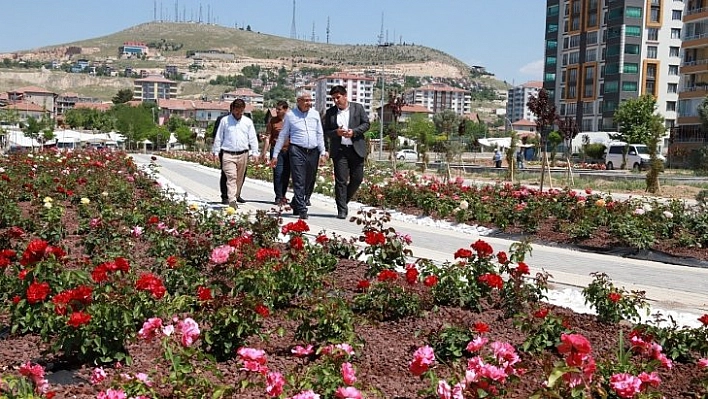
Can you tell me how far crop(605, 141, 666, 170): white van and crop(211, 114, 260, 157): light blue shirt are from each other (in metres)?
36.3

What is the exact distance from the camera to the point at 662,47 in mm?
81438

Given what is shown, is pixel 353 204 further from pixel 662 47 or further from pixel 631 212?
pixel 662 47

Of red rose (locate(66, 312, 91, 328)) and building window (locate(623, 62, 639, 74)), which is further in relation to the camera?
building window (locate(623, 62, 639, 74))

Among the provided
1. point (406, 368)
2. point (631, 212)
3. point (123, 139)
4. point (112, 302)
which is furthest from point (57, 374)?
point (123, 139)

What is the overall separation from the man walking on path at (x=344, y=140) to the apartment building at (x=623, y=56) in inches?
2913

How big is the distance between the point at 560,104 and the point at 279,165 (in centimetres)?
8314

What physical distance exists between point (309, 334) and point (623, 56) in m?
81.4

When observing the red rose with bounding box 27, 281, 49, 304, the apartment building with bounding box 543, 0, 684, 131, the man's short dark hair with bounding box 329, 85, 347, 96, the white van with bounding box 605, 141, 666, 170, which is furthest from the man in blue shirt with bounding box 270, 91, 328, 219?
the apartment building with bounding box 543, 0, 684, 131

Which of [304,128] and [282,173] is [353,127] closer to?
[304,128]

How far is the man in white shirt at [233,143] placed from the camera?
11866 mm

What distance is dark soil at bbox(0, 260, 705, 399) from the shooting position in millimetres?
3602

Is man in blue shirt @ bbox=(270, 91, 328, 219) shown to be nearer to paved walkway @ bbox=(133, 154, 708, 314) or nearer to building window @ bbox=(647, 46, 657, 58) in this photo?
paved walkway @ bbox=(133, 154, 708, 314)

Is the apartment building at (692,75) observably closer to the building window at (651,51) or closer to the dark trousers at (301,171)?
the building window at (651,51)

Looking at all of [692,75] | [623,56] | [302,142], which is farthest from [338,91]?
[623,56]
